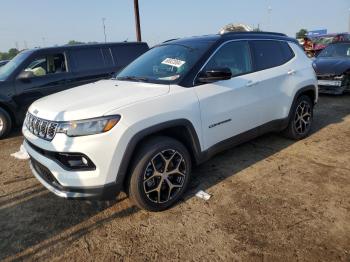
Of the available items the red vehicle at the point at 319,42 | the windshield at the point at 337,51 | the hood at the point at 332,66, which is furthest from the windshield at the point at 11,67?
the red vehicle at the point at 319,42

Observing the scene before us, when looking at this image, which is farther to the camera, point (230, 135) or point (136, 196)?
point (230, 135)

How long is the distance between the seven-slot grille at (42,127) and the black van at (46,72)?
323 cm

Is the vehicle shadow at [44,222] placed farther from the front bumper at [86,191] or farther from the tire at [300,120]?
the tire at [300,120]

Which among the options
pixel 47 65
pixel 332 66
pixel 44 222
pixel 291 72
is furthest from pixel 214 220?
pixel 332 66

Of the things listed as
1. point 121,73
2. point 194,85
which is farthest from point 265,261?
point 121,73

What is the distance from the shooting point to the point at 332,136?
215 inches

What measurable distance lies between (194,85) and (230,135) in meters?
0.86

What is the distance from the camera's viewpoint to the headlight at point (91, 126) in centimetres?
287

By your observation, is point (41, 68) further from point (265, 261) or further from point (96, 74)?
point (265, 261)

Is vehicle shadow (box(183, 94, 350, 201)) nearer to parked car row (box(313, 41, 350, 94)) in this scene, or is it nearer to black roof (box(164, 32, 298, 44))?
black roof (box(164, 32, 298, 44))

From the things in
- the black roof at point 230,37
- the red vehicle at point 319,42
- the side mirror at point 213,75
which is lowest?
the red vehicle at point 319,42

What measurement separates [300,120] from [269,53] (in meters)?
1.31

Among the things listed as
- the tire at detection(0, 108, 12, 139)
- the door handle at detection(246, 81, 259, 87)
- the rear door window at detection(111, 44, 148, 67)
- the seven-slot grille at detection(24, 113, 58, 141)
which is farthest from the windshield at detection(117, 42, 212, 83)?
the rear door window at detection(111, 44, 148, 67)

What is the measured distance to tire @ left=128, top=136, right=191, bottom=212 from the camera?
3.11 metres
